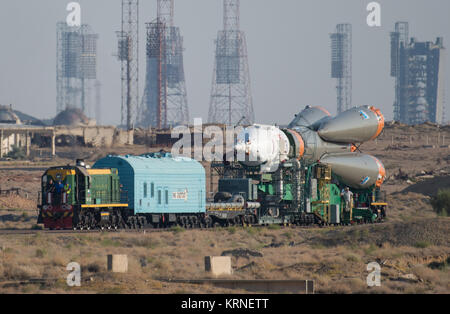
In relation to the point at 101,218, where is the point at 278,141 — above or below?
above

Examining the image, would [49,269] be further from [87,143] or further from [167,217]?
[87,143]

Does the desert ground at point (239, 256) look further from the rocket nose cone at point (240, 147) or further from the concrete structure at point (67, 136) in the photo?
the concrete structure at point (67, 136)

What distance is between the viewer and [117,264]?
101 ft

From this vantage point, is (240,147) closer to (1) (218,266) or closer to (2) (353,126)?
(2) (353,126)

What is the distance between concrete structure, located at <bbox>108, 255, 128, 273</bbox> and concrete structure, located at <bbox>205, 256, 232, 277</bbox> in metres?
2.90

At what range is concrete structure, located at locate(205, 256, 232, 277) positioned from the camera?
103 ft

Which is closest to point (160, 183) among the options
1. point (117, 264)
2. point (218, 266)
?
point (218, 266)

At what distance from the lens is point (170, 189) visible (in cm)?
4816

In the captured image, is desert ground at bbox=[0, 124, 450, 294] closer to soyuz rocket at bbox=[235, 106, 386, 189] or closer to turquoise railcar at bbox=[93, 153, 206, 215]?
turquoise railcar at bbox=[93, 153, 206, 215]

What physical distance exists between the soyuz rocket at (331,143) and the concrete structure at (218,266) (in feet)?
64.0

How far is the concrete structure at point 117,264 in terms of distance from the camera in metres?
30.5

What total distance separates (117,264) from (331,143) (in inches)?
1061
